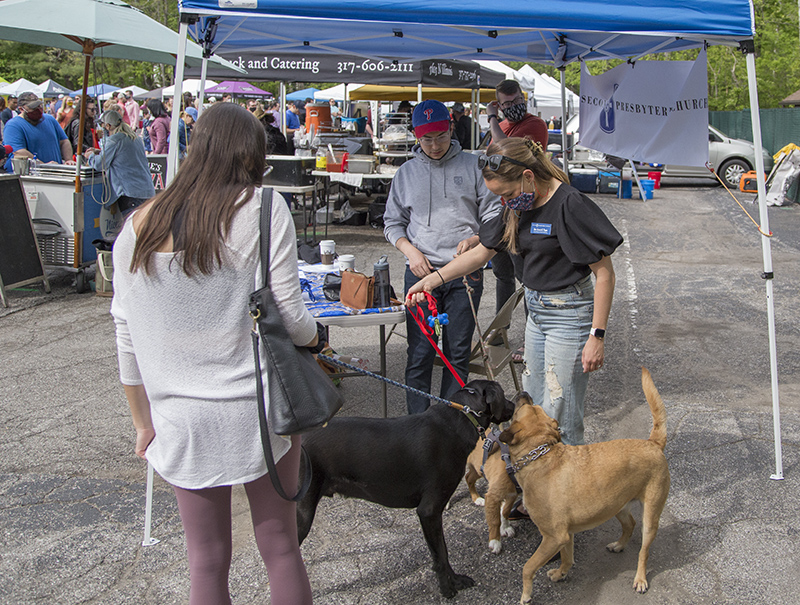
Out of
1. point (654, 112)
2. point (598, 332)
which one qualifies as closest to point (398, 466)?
point (598, 332)

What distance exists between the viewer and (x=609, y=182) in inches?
632

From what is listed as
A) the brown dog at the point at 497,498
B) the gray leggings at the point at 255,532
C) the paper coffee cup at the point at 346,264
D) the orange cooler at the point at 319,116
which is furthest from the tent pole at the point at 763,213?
the orange cooler at the point at 319,116

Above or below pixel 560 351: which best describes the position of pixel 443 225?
above

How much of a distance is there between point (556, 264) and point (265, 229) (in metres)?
1.55

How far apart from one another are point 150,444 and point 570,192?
1.91 metres

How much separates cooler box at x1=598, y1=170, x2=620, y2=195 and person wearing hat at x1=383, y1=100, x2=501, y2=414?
1291 cm

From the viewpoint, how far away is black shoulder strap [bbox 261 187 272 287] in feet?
5.87

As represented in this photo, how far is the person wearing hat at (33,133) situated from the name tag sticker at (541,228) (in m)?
7.53

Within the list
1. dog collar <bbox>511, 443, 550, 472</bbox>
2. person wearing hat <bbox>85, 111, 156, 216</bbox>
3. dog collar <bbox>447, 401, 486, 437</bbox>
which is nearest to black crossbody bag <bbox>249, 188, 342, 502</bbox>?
dog collar <bbox>447, 401, 486, 437</bbox>

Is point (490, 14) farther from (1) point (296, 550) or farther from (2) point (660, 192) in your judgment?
(2) point (660, 192)

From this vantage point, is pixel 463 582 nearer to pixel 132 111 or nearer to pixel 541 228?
pixel 541 228

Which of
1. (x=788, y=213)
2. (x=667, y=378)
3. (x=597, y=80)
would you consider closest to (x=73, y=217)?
(x=597, y=80)

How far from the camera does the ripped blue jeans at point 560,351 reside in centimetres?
296

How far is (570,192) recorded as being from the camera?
9.43ft
